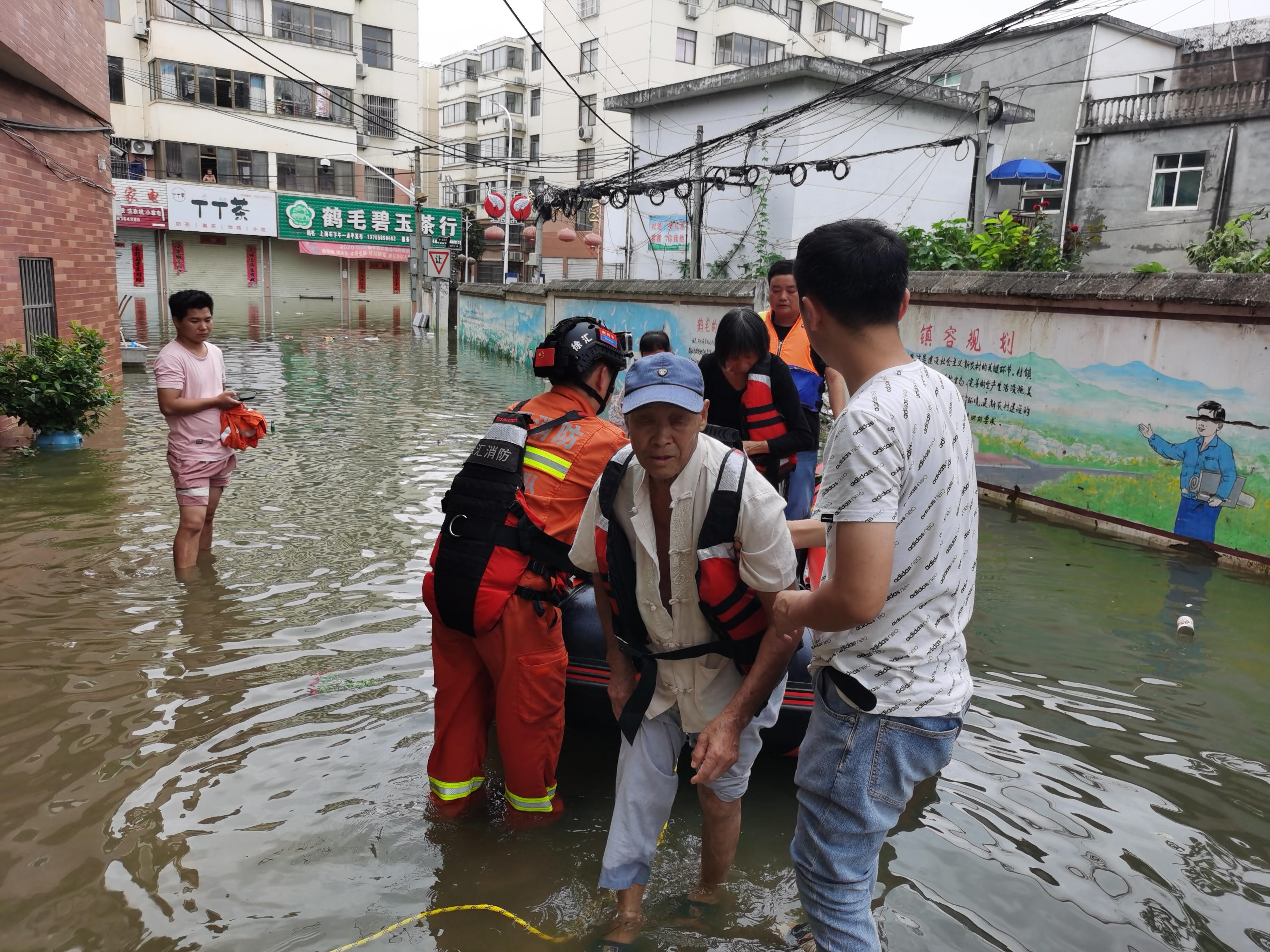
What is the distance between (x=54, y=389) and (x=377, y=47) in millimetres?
39044

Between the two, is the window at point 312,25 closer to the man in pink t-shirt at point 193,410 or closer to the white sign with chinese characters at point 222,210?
the white sign with chinese characters at point 222,210

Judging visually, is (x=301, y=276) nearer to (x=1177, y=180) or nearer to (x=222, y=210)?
(x=222, y=210)

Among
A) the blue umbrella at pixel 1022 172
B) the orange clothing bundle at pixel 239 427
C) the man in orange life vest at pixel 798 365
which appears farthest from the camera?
the blue umbrella at pixel 1022 172

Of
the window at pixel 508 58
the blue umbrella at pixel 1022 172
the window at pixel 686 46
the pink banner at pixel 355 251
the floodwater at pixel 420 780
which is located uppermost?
the window at pixel 508 58

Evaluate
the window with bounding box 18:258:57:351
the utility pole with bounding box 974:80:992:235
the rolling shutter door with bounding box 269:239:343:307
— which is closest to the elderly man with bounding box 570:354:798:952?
the window with bounding box 18:258:57:351

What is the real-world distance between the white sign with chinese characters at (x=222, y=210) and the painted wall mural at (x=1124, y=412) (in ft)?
118

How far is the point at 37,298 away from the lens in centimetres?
1040

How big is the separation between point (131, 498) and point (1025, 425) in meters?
8.10

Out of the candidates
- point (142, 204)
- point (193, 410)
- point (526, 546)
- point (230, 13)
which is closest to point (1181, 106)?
point (193, 410)

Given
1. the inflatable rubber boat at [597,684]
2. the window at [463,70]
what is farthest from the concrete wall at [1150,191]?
the window at [463,70]

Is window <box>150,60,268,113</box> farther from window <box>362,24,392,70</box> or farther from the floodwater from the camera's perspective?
the floodwater

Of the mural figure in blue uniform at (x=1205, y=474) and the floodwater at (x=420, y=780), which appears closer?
the floodwater at (x=420, y=780)

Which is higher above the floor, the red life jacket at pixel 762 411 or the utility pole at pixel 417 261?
the utility pole at pixel 417 261

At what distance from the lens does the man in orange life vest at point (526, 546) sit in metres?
3.05
